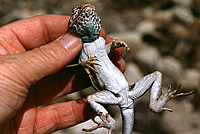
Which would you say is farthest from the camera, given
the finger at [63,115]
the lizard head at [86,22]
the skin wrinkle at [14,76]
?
the finger at [63,115]

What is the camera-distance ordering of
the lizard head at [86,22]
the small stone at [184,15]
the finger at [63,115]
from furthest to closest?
the small stone at [184,15], the finger at [63,115], the lizard head at [86,22]

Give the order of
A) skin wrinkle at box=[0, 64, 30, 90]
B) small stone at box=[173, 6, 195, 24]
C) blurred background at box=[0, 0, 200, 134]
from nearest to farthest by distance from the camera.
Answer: skin wrinkle at box=[0, 64, 30, 90] < blurred background at box=[0, 0, 200, 134] < small stone at box=[173, 6, 195, 24]

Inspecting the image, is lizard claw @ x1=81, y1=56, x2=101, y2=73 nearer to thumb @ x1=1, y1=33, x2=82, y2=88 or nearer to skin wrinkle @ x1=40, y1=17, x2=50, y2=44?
thumb @ x1=1, y1=33, x2=82, y2=88

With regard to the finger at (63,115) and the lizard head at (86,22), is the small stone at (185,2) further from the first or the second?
the finger at (63,115)

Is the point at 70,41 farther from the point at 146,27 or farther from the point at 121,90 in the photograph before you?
the point at 146,27

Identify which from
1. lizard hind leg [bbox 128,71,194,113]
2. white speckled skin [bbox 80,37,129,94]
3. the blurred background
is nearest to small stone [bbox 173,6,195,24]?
the blurred background

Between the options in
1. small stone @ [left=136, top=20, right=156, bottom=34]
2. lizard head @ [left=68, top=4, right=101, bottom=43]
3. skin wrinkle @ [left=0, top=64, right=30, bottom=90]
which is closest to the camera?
skin wrinkle @ [left=0, top=64, right=30, bottom=90]

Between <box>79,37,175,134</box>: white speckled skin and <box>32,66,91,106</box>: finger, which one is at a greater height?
<box>79,37,175,134</box>: white speckled skin

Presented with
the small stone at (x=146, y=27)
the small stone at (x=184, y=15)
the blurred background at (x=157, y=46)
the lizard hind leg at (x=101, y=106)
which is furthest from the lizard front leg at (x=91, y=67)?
the small stone at (x=184, y=15)
